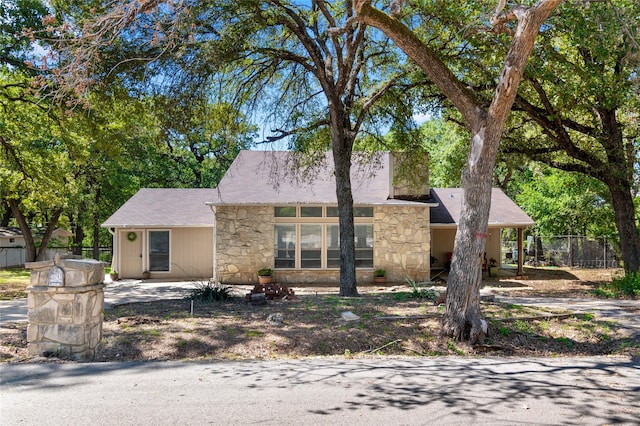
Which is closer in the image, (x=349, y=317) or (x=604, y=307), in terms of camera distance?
(x=349, y=317)

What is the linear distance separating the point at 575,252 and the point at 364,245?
505 inches

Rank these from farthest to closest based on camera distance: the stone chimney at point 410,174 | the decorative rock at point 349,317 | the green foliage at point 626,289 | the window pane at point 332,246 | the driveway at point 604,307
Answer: the window pane at point 332,246
the stone chimney at point 410,174
the green foliage at point 626,289
the driveway at point 604,307
the decorative rock at point 349,317

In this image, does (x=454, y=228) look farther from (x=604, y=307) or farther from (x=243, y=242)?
(x=604, y=307)

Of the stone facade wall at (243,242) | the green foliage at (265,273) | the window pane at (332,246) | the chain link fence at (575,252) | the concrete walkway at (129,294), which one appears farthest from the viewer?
the chain link fence at (575,252)

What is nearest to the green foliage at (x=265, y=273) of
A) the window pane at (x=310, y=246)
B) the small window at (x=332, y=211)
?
the window pane at (x=310, y=246)

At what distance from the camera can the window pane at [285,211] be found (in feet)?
54.0

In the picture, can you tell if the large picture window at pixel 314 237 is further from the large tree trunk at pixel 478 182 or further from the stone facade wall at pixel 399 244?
the large tree trunk at pixel 478 182

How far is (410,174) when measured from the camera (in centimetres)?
1442

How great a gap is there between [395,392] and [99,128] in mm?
11093

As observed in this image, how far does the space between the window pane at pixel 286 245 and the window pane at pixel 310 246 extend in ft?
0.99

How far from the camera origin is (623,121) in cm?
1580

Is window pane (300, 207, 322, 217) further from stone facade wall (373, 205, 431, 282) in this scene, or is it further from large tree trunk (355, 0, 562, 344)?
large tree trunk (355, 0, 562, 344)

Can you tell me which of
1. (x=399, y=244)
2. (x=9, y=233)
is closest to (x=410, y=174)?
(x=399, y=244)

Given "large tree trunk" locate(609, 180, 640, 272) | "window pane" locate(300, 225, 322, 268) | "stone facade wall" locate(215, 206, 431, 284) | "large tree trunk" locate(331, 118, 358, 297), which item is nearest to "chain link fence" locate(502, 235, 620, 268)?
"large tree trunk" locate(609, 180, 640, 272)
